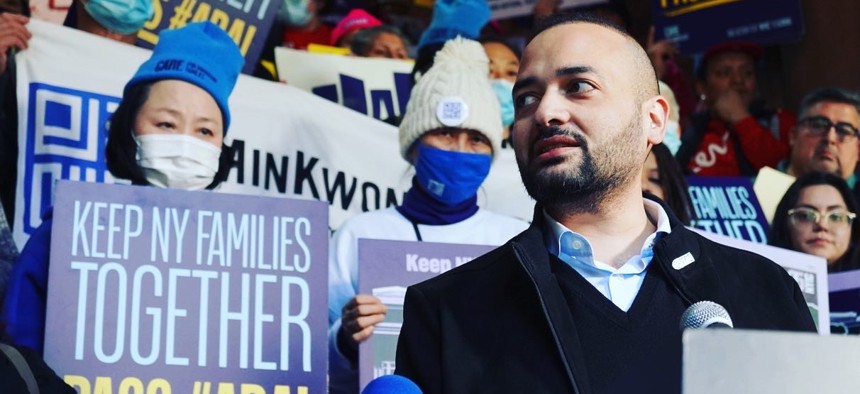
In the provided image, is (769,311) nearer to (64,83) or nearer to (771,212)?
(64,83)

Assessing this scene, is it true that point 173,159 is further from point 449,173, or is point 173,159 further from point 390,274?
point 449,173

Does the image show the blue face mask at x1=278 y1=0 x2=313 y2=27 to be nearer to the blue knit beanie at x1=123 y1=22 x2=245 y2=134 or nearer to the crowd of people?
the crowd of people

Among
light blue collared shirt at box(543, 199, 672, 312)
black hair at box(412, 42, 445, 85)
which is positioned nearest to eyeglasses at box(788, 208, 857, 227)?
black hair at box(412, 42, 445, 85)

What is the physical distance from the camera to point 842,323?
5.28 meters

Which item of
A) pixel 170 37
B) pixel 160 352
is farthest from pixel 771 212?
pixel 160 352

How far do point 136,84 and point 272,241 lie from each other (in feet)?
3.02

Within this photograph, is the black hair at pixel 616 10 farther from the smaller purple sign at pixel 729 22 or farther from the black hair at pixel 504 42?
the black hair at pixel 504 42

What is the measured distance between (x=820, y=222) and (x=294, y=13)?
320 centimetres

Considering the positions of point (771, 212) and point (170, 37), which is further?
point (771, 212)

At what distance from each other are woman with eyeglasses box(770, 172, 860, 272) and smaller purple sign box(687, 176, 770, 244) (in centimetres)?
11

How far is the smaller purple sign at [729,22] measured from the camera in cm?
922

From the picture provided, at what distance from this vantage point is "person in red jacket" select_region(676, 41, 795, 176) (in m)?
7.64

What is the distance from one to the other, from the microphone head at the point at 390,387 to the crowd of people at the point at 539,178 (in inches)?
12.6

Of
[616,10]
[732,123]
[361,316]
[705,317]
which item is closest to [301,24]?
[616,10]
